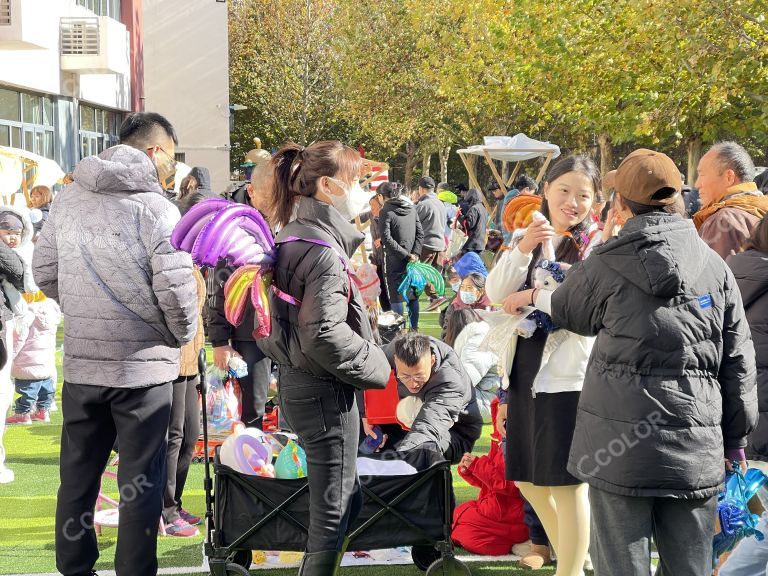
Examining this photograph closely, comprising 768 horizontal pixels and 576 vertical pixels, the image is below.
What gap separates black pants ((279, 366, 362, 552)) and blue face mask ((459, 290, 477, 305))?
219 inches

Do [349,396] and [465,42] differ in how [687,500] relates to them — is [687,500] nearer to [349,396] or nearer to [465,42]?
[349,396]

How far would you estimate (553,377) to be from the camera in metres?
4.20

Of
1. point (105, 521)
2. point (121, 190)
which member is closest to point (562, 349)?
point (121, 190)

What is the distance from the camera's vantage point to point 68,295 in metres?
3.97

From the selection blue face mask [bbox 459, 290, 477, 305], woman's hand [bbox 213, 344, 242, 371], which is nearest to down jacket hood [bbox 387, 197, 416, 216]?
blue face mask [bbox 459, 290, 477, 305]

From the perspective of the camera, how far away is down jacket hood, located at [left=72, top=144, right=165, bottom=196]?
12.8ft

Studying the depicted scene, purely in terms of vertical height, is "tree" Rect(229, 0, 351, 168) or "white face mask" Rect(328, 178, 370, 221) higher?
"tree" Rect(229, 0, 351, 168)

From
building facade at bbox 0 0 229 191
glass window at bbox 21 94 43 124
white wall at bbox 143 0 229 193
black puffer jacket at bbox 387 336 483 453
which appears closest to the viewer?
black puffer jacket at bbox 387 336 483 453

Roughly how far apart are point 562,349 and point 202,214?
160cm

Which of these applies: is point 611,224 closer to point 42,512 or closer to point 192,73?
point 42,512

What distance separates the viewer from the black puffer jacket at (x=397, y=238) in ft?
41.1

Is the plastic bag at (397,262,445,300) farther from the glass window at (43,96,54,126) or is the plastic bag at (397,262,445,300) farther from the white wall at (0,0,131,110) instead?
the glass window at (43,96,54,126)

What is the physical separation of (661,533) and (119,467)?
6.99ft

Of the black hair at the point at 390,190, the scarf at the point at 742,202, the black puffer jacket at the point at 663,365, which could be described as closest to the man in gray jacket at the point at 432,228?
the black hair at the point at 390,190
